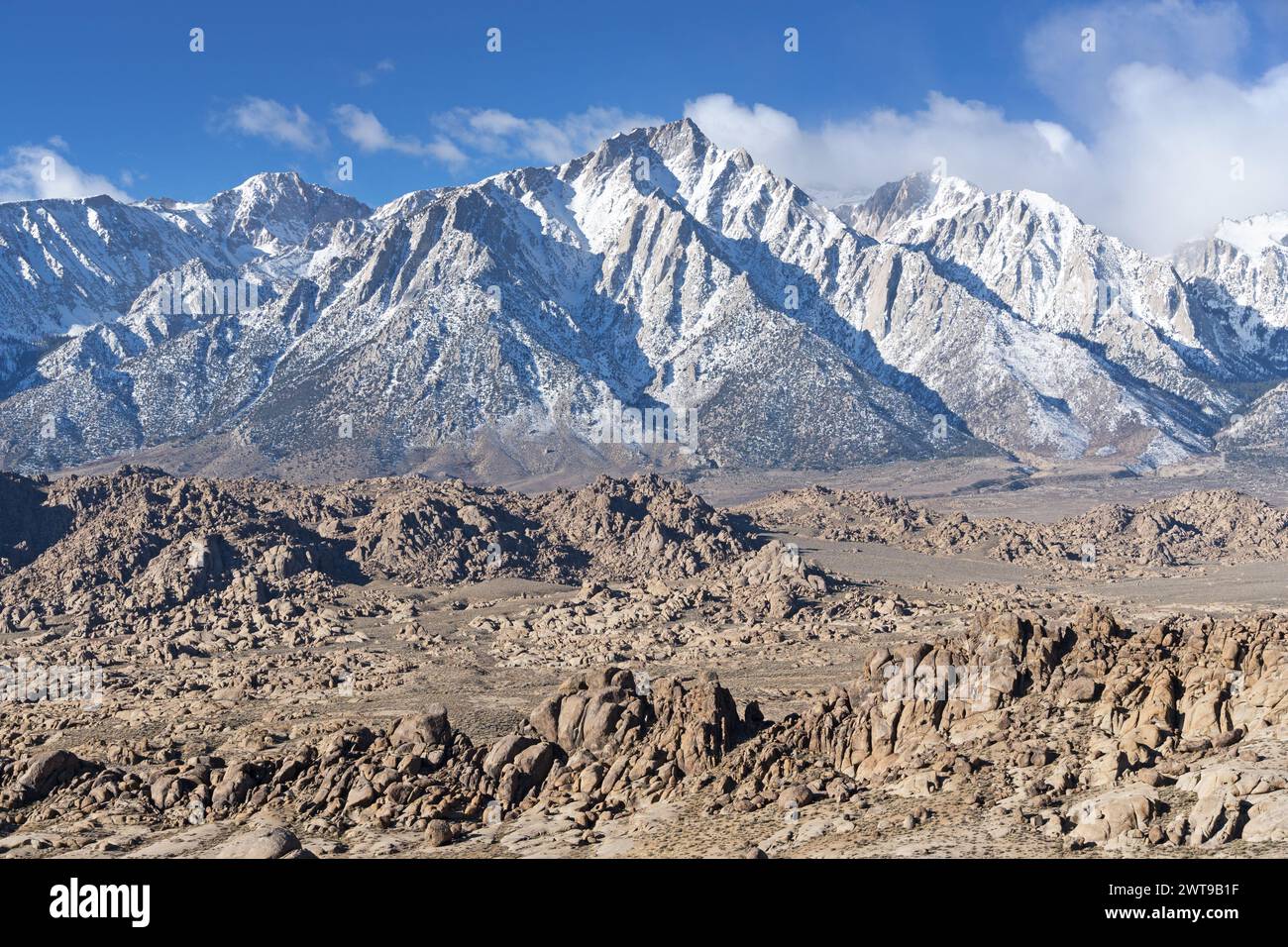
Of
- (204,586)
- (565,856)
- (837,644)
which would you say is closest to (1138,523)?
(837,644)

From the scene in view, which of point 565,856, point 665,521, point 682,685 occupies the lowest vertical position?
point 565,856

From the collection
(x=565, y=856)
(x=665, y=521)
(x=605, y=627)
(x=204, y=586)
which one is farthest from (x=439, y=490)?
(x=565, y=856)

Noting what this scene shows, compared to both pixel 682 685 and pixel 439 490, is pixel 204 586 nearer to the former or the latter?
pixel 439 490

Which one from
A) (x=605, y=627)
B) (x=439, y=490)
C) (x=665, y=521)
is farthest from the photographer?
(x=439, y=490)
